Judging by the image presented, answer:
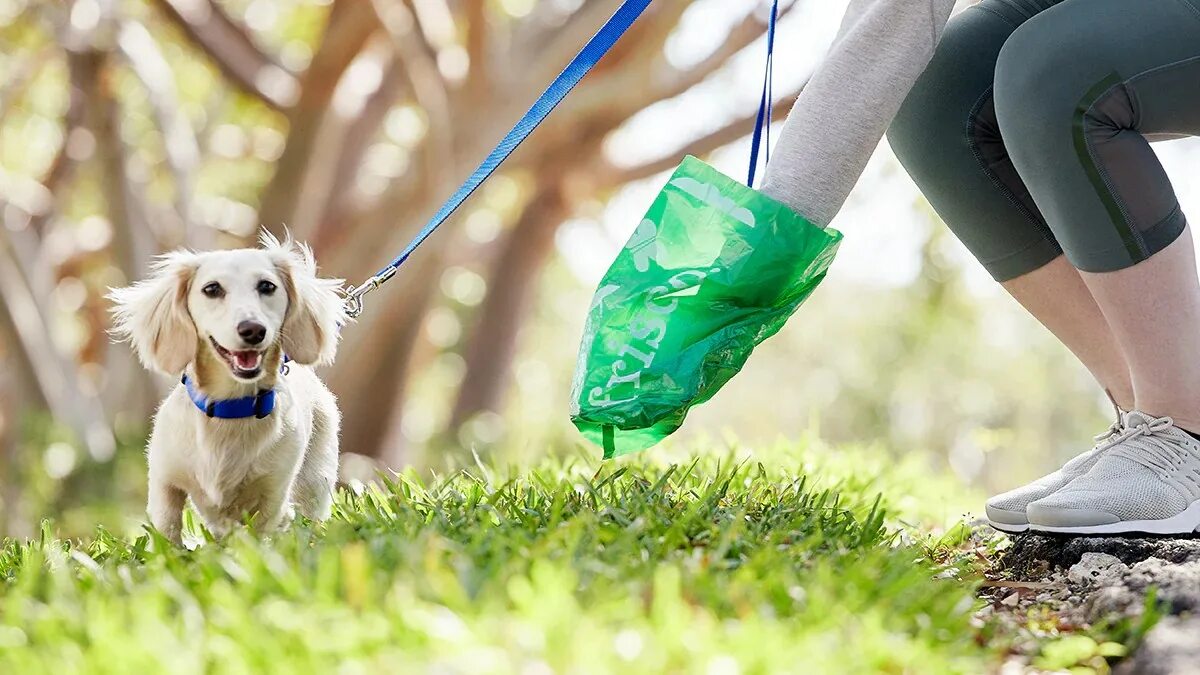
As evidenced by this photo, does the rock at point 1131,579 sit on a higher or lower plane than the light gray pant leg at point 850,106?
lower

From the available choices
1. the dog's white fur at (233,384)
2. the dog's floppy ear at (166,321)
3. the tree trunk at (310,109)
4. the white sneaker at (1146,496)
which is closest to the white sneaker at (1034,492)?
the white sneaker at (1146,496)

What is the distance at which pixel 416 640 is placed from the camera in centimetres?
142

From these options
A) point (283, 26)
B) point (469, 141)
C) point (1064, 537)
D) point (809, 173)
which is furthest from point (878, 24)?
point (283, 26)

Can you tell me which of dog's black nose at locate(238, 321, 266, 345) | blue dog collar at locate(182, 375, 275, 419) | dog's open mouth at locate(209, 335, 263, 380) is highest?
dog's black nose at locate(238, 321, 266, 345)

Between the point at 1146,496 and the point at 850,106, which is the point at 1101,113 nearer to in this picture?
the point at 850,106

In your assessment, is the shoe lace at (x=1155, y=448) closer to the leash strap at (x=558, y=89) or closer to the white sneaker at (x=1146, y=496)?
the white sneaker at (x=1146, y=496)

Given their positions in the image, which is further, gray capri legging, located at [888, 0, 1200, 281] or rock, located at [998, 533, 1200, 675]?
gray capri legging, located at [888, 0, 1200, 281]

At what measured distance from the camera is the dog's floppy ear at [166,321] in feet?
9.09

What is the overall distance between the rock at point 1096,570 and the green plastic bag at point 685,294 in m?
0.78

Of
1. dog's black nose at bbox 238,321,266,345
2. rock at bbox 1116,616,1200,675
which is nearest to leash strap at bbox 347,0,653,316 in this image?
dog's black nose at bbox 238,321,266,345

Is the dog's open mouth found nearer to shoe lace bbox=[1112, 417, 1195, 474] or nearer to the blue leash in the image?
the blue leash

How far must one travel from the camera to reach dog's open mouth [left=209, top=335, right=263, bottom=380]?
2.61 meters

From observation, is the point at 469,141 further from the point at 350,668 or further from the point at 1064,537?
the point at 350,668

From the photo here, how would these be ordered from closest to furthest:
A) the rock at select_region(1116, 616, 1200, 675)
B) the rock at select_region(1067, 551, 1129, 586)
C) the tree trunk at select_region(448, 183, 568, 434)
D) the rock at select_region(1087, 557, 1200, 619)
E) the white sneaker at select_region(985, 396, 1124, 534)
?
the rock at select_region(1116, 616, 1200, 675)
the rock at select_region(1087, 557, 1200, 619)
the rock at select_region(1067, 551, 1129, 586)
the white sneaker at select_region(985, 396, 1124, 534)
the tree trunk at select_region(448, 183, 568, 434)
